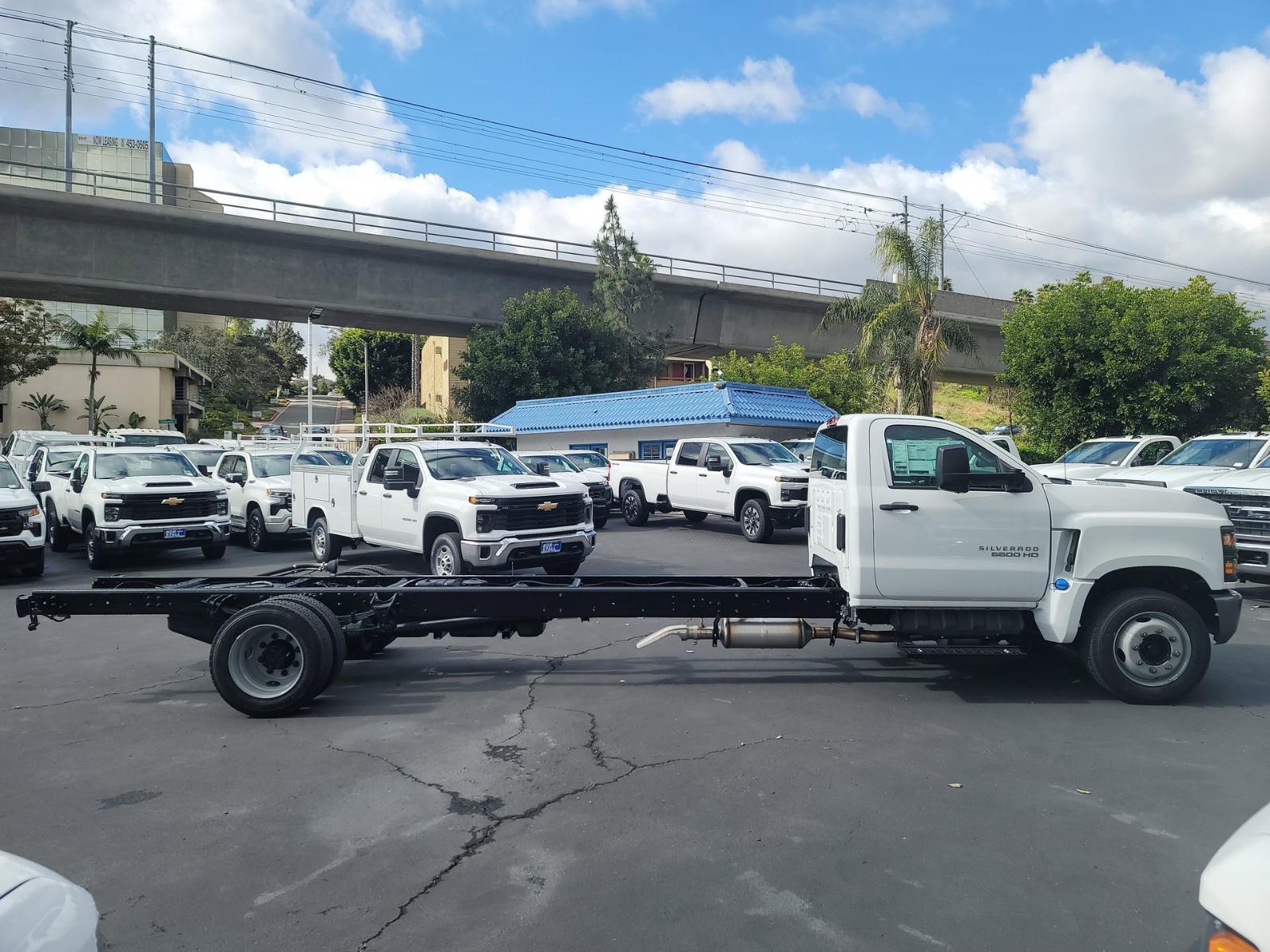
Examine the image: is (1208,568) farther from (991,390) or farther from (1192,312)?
(991,390)

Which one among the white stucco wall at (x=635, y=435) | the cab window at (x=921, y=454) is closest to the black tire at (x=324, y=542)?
the cab window at (x=921, y=454)

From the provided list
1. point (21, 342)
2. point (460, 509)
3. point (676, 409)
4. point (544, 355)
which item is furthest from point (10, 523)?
point (21, 342)

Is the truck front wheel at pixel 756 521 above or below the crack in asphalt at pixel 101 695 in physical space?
above

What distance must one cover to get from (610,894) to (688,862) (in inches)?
17.5

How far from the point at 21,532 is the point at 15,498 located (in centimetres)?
52

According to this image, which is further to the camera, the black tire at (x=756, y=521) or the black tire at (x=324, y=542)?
the black tire at (x=756, y=521)

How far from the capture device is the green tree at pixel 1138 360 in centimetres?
2275

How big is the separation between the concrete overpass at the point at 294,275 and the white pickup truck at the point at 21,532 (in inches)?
564

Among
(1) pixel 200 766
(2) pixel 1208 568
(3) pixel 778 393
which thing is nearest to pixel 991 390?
(3) pixel 778 393

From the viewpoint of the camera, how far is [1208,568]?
21.2ft

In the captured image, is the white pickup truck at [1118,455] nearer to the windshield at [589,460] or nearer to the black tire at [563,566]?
the black tire at [563,566]

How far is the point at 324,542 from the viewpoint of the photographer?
46.9ft

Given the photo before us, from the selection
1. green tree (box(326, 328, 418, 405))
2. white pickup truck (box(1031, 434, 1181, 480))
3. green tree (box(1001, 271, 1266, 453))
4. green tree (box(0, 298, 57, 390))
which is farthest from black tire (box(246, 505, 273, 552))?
green tree (box(326, 328, 418, 405))

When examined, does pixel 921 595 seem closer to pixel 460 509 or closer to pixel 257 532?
pixel 460 509
